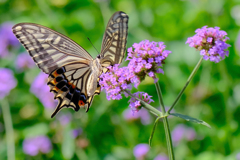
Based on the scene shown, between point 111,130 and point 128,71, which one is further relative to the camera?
point 111,130

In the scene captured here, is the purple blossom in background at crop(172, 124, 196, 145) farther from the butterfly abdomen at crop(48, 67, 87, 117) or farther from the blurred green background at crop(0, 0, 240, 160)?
the butterfly abdomen at crop(48, 67, 87, 117)

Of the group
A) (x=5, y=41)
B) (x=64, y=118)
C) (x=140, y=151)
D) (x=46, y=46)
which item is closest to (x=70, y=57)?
(x=46, y=46)

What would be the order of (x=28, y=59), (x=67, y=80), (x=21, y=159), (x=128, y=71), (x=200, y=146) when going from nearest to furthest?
(x=128, y=71), (x=67, y=80), (x=200, y=146), (x=21, y=159), (x=28, y=59)

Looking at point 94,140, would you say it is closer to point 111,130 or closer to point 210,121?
point 111,130

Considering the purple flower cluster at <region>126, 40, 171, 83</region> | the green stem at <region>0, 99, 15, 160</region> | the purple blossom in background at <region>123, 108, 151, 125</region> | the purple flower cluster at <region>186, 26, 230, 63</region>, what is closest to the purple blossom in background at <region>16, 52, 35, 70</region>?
the green stem at <region>0, 99, 15, 160</region>

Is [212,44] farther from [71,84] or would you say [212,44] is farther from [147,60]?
[71,84]

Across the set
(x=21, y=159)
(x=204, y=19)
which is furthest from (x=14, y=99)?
(x=204, y=19)
